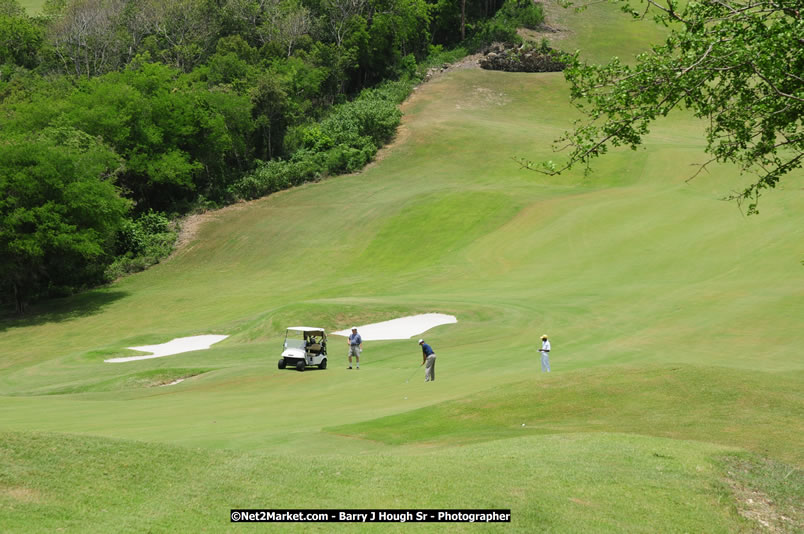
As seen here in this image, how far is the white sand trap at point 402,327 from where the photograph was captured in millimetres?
36844

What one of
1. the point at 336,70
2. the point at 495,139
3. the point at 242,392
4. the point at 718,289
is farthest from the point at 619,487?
the point at 336,70

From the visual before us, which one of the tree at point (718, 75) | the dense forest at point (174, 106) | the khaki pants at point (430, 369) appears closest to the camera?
the tree at point (718, 75)

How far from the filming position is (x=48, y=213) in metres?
54.5

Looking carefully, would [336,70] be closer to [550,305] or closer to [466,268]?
[466,268]

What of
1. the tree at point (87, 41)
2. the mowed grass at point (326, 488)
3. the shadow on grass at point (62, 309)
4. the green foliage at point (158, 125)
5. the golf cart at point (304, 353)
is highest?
the tree at point (87, 41)

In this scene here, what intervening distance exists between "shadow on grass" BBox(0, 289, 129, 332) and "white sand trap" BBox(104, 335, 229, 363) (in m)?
16.8

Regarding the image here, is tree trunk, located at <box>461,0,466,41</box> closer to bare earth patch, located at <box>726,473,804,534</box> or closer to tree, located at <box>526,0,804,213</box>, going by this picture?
tree, located at <box>526,0,804,213</box>

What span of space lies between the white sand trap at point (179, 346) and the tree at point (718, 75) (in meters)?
28.8

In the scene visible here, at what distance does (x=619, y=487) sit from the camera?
11648mm

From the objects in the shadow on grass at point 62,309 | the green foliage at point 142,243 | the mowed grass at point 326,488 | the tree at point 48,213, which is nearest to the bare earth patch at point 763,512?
the mowed grass at point 326,488

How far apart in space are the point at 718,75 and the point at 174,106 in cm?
7295

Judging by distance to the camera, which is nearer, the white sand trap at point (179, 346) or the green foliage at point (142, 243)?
the white sand trap at point (179, 346)

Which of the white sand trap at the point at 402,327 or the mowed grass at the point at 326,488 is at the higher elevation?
the mowed grass at the point at 326,488

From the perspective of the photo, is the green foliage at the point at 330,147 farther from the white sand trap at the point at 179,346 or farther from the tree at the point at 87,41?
the tree at the point at 87,41
